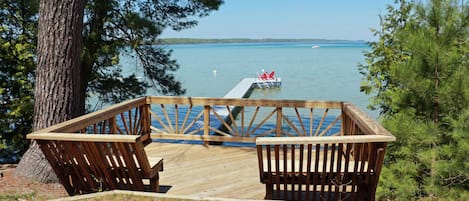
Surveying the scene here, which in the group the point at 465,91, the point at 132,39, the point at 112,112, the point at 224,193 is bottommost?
the point at 224,193

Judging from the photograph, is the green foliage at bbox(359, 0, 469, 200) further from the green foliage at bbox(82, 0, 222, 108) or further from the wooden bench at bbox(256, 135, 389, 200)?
the green foliage at bbox(82, 0, 222, 108)

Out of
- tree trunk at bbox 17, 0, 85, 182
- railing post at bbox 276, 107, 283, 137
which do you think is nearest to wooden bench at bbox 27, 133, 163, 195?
tree trunk at bbox 17, 0, 85, 182

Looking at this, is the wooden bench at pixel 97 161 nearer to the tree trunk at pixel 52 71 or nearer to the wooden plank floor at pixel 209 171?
the wooden plank floor at pixel 209 171

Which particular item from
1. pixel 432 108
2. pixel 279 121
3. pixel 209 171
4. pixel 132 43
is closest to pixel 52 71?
pixel 209 171

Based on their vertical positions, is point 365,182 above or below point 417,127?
below

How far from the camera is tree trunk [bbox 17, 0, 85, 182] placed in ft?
14.3

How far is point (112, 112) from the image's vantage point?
495cm

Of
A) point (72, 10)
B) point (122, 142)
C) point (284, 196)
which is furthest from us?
point (72, 10)

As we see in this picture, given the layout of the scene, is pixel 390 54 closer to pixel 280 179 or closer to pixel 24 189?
pixel 280 179

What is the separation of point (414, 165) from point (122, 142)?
2.71 m

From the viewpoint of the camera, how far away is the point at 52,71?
14.4 feet

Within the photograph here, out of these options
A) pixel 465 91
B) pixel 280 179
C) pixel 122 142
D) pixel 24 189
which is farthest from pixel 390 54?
pixel 24 189

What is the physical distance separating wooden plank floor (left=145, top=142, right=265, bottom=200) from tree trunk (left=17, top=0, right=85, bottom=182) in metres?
1.41

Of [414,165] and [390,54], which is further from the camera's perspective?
[390,54]
